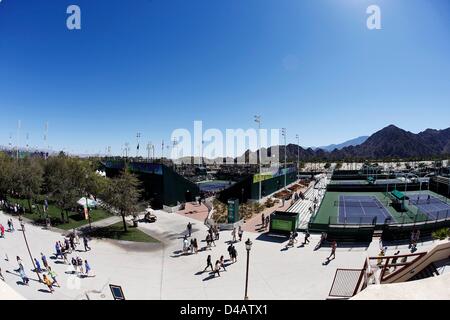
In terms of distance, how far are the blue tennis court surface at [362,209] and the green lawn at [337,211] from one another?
0.67 metres

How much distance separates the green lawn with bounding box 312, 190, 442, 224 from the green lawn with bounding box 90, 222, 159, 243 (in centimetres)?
1647

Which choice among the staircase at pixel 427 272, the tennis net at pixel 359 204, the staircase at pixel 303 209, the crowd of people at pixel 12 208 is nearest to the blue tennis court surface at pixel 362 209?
the tennis net at pixel 359 204

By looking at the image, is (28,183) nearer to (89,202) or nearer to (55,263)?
(89,202)

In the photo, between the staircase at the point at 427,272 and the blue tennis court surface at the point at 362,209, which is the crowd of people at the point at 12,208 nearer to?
Result: the blue tennis court surface at the point at 362,209

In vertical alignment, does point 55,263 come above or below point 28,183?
below

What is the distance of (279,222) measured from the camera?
23172mm

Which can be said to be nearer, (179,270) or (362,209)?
A: (179,270)

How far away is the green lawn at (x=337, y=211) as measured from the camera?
28.0 metres

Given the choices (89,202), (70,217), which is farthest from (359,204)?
(70,217)

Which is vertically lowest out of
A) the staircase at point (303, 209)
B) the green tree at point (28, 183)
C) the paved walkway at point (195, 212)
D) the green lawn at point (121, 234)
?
the green lawn at point (121, 234)

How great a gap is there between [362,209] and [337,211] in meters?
4.10

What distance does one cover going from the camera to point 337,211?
35.8 meters

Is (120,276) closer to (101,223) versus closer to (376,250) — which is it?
(101,223)
